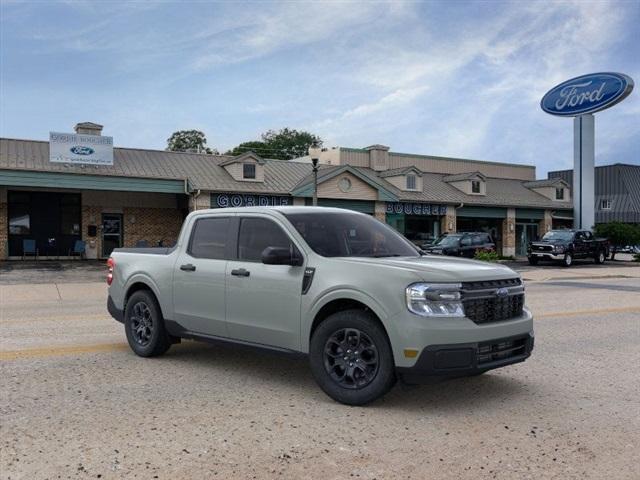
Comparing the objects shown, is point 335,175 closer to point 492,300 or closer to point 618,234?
point 618,234

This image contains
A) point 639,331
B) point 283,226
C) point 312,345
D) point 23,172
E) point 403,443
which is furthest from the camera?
point 23,172

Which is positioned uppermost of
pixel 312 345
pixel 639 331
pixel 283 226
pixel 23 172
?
pixel 23 172

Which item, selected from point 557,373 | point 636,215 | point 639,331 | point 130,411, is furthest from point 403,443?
point 636,215

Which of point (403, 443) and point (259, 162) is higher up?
point (259, 162)

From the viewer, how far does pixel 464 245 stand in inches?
1154

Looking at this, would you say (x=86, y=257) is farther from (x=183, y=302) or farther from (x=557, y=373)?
(x=557, y=373)

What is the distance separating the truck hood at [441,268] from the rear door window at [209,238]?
1.65m

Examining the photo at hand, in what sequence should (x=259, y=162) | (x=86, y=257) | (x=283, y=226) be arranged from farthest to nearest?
(x=259, y=162), (x=86, y=257), (x=283, y=226)

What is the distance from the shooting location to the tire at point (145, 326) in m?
7.08

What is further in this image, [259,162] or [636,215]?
[636,215]

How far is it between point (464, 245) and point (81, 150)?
722 inches

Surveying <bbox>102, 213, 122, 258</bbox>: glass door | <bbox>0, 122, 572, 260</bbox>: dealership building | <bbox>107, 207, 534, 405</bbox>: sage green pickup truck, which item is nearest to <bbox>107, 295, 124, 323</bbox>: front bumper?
<bbox>107, 207, 534, 405</bbox>: sage green pickup truck

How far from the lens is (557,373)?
6766 millimetres

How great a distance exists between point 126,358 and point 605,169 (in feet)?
216
